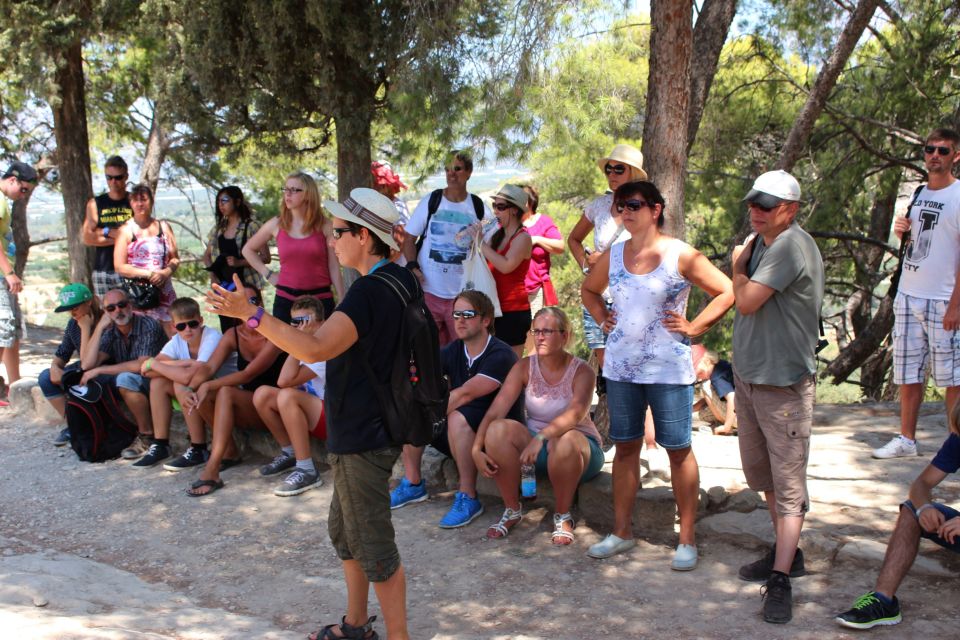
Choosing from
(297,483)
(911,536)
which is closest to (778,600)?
(911,536)

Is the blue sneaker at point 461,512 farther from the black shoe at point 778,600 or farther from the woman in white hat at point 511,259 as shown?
the black shoe at point 778,600

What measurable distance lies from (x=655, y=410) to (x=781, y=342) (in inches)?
26.7

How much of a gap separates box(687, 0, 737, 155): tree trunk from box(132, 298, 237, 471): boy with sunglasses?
11.9 feet

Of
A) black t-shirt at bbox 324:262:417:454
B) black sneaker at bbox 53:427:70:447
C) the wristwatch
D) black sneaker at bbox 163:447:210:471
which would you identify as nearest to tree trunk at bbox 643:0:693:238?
black t-shirt at bbox 324:262:417:454

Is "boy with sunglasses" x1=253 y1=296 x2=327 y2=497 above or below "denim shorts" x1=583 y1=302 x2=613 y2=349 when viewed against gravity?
below

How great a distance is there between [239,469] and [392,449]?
3.00 m

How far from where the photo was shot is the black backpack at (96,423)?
652cm

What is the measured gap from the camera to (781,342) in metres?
3.95

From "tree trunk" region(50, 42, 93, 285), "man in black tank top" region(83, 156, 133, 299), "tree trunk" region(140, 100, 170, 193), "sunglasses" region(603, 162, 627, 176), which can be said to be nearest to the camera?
"sunglasses" region(603, 162, 627, 176)

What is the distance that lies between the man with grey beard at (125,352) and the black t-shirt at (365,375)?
3568 mm

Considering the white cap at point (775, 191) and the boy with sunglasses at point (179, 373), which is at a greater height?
the white cap at point (775, 191)

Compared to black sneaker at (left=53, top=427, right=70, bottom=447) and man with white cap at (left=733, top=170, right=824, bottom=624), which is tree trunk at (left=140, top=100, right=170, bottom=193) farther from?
man with white cap at (left=733, top=170, right=824, bottom=624)

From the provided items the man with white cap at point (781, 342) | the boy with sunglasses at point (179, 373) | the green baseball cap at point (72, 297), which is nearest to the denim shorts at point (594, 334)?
the man with white cap at point (781, 342)

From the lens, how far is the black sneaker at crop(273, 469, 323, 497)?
570 centimetres
